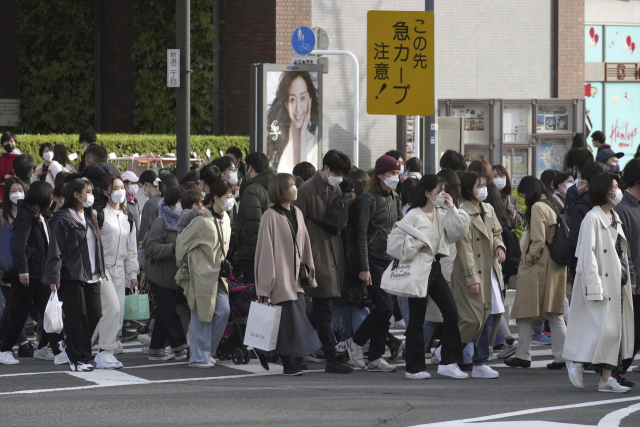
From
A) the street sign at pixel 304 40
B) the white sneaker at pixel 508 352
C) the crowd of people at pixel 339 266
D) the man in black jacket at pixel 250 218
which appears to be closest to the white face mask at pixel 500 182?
the crowd of people at pixel 339 266

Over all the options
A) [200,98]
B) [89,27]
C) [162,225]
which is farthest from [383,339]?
[89,27]

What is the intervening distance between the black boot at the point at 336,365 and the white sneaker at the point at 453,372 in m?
0.84

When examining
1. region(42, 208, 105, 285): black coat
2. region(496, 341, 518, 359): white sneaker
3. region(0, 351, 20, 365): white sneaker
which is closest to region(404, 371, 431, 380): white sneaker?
region(496, 341, 518, 359): white sneaker

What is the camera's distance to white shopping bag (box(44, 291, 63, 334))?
10180 mm

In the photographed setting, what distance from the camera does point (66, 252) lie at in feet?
33.1

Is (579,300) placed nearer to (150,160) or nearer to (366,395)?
(366,395)

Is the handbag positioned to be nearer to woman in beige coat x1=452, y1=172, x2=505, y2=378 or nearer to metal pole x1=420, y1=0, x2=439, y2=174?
woman in beige coat x1=452, y1=172, x2=505, y2=378

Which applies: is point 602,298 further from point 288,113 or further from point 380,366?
point 288,113

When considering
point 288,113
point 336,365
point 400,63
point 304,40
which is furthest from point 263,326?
point 304,40

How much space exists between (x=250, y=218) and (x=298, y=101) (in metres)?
5.32

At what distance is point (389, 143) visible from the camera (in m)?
23.7

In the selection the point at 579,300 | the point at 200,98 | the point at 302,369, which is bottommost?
the point at 302,369

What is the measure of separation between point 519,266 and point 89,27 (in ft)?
56.0

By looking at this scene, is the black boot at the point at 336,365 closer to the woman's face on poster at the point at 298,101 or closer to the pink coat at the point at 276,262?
the pink coat at the point at 276,262
